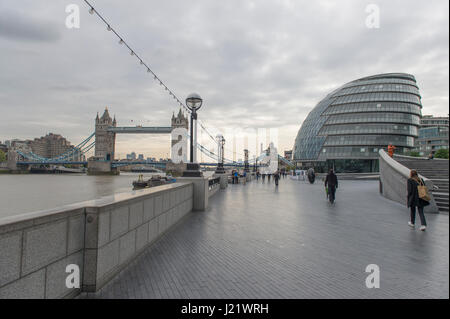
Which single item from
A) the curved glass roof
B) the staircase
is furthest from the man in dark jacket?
the curved glass roof

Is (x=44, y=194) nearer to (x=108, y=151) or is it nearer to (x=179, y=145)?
(x=179, y=145)

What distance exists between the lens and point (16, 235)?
224cm

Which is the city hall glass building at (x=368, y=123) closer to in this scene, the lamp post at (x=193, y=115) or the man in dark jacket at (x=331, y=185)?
the man in dark jacket at (x=331, y=185)

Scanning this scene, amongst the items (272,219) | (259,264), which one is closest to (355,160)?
(272,219)

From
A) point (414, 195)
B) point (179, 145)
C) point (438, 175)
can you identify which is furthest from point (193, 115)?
point (179, 145)

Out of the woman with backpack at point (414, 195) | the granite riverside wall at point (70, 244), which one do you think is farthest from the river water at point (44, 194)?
the woman with backpack at point (414, 195)

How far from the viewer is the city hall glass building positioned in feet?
181

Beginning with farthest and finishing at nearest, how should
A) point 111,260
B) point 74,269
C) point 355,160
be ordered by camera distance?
point 355,160, point 111,260, point 74,269

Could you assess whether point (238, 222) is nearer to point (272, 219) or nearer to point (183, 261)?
point (272, 219)

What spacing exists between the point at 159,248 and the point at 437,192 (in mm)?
10673

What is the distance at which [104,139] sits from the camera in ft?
366

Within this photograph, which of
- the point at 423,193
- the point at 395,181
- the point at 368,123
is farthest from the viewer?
the point at 368,123

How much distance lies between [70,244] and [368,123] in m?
61.7

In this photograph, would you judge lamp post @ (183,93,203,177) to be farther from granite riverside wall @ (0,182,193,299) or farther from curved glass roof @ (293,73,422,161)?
curved glass roof @ (293,73,422,161)
